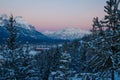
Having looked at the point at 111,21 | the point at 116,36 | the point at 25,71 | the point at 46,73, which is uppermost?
the point at 111,21

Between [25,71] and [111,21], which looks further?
[25,71]

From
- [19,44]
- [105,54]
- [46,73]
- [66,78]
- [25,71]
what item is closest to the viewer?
[105,54]

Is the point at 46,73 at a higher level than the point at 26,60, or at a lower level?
lower

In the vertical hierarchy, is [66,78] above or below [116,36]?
below

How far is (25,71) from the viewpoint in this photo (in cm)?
2514

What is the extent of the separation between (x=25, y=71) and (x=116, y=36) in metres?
9.67

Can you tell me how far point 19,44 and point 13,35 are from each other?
1.53m

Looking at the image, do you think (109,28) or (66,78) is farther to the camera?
(66,78)

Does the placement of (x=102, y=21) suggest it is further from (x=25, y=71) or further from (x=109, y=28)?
(x=25, y=71)

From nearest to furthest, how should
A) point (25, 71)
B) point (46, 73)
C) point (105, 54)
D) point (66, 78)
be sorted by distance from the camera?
1. point (105, 54)
2. point (25, 71)
3. point (66, 78)
4. point (46, 73)

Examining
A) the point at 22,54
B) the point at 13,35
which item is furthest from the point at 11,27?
the point at 22,54

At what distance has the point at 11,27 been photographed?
27.8m

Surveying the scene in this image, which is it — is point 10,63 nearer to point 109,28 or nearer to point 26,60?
point 26,60

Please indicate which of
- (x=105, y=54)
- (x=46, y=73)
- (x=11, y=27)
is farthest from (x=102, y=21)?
(x=46, y=73)
